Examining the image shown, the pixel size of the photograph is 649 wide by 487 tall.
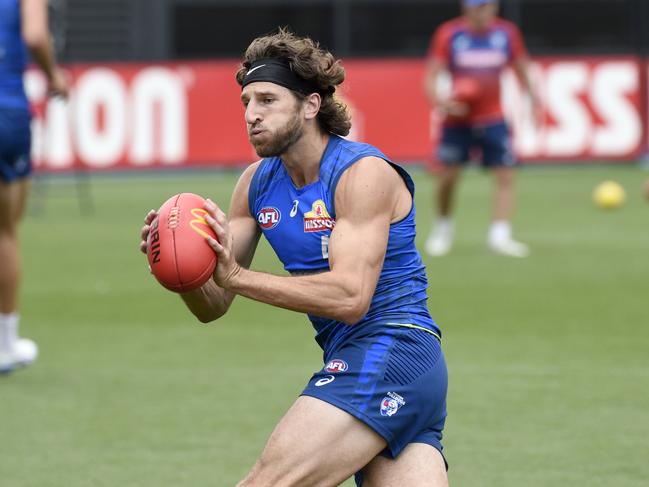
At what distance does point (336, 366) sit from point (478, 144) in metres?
9.52

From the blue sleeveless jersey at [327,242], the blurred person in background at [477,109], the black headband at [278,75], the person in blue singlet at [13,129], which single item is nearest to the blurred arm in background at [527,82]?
the blurred person in background at [477,109]

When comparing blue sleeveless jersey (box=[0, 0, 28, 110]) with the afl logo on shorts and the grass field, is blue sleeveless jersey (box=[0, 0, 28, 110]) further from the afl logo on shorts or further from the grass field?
the afl logo on shorts

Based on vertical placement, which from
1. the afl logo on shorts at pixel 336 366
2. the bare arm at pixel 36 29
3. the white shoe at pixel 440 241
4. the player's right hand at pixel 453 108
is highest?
the bare arm at pixel 36 29

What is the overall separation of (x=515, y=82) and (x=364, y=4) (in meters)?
3.63

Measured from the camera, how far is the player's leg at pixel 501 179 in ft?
45.4

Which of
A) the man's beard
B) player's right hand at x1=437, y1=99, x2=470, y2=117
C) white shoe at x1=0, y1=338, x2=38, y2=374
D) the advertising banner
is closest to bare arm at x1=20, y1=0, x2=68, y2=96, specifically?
white shoe at x1=0, y1=338, x2=38, y2=374

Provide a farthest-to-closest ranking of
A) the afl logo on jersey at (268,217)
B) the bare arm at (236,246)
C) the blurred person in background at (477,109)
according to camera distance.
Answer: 1. the blurred person in background at (477,109)
2. the bare arm at (236,246)
3. the afl logo on jersey at (268,217)

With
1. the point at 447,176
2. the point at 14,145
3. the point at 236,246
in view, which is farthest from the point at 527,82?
the point at 236,246

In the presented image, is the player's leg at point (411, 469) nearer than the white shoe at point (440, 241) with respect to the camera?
Yes

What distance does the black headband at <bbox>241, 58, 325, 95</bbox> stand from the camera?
507 centimetres

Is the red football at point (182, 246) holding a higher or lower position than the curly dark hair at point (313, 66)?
lower

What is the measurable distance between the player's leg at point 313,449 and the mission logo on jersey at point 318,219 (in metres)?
0.62

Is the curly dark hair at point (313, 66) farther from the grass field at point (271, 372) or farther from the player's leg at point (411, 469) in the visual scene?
the grass field at point (271, 372)

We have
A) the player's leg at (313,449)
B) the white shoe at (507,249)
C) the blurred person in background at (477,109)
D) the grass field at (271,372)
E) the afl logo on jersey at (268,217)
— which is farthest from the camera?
the blurred person in background at (477,109)
